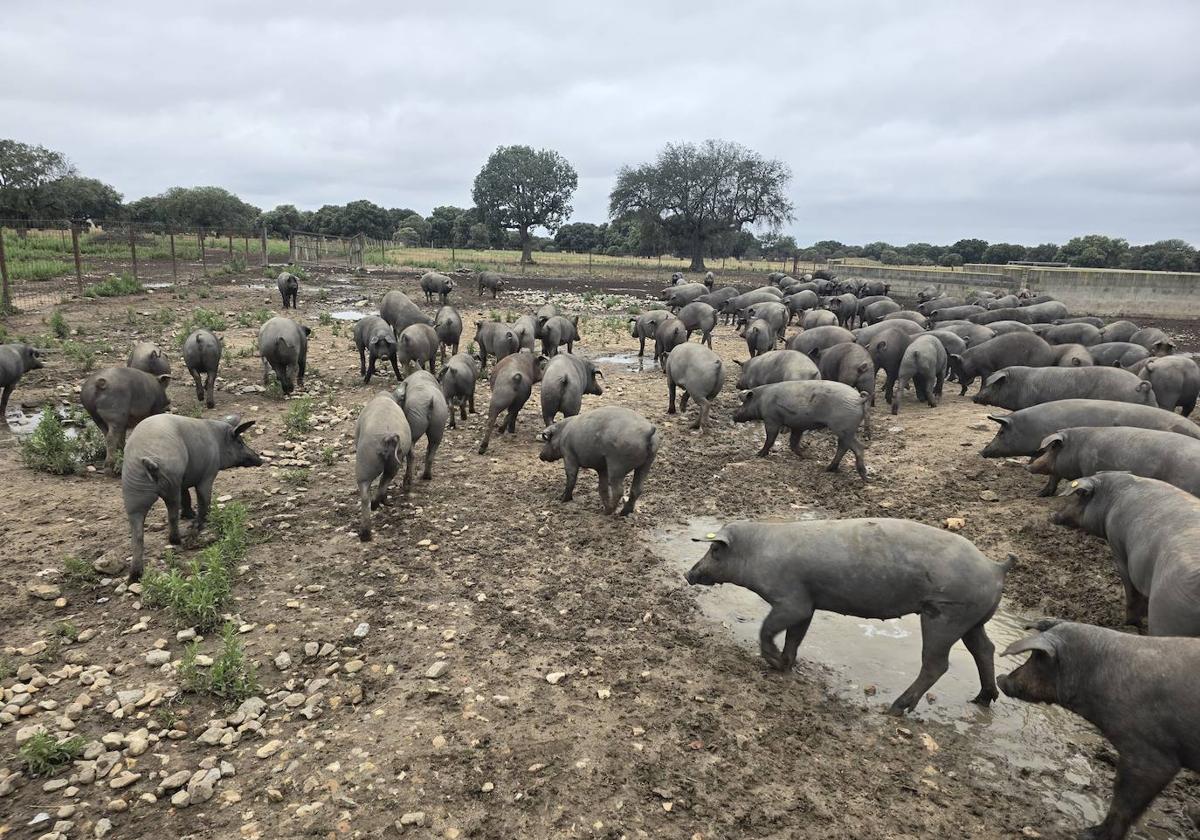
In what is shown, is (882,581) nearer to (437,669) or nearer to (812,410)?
(437,669)

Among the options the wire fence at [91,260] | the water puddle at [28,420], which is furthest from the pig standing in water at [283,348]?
the wire fence at [91,260]

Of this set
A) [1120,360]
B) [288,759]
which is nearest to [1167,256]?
[1120,360]

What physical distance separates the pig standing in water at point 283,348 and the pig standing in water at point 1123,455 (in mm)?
11838

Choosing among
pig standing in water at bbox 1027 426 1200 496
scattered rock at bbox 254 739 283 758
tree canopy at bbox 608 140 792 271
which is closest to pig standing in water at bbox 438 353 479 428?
scattered rock at bbox 254 739 283 758

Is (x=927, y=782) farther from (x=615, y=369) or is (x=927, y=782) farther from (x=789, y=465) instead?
(x=615, y=369)

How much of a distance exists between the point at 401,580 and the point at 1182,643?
19.3 ft

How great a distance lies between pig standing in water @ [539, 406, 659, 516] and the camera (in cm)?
779

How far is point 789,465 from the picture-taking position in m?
10.3

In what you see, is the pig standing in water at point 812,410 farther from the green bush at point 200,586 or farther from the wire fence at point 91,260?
the wire fence at point 91,260

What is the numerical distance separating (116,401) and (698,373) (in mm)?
8407

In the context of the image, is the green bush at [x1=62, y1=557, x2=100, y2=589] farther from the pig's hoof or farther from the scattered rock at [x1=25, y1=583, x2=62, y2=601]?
the pig's hoof

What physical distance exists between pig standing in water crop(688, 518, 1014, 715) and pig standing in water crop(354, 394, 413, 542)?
12.7 ft

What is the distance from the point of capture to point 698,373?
11609 millimetres

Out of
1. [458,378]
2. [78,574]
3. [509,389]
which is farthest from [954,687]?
[458,378]
